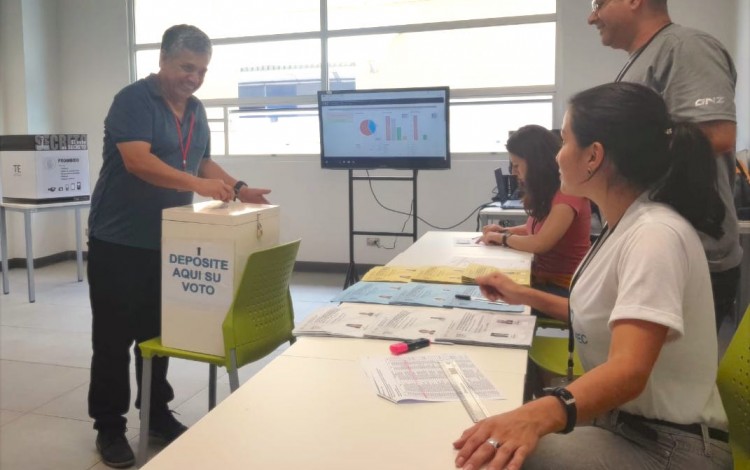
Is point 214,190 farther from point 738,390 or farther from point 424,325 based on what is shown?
point 738,390

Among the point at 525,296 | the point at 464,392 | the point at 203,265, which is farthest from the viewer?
the point at 203,265

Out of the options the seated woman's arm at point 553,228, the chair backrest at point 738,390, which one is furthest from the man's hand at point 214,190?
the chair backrest at point 738,390

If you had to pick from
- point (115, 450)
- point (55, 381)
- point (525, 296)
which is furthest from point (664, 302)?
point (55, 381)

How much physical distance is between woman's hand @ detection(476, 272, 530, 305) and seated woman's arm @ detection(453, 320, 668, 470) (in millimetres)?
572

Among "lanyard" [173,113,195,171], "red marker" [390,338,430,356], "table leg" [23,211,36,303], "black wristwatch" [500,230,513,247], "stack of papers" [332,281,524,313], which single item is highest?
"lanyard" [173,113,195,171]

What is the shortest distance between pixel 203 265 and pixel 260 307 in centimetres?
22

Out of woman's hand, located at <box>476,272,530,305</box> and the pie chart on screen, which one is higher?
the pie chart on screen

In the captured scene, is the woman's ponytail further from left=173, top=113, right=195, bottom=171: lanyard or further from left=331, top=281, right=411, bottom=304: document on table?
left=173, top=113, right=195, bottom=171: lanyard

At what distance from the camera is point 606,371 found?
0.98m

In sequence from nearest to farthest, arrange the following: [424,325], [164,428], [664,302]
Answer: [664,302] < [424,325] < [164,428]

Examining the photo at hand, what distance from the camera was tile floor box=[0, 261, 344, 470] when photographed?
2.39 meters

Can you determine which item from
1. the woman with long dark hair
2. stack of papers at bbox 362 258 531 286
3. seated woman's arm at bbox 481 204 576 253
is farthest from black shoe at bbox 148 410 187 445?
the woman with long dark hair

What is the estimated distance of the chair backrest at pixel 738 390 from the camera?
3.68ft

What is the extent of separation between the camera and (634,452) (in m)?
1.09
